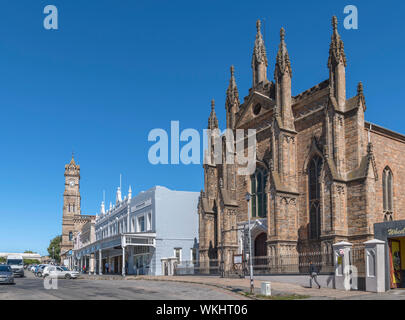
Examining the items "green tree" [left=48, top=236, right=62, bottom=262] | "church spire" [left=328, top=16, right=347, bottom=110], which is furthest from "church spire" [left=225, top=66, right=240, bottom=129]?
"green tree" [left=48, top=236, right=62, bottom=262]

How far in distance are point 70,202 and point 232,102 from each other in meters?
90.3

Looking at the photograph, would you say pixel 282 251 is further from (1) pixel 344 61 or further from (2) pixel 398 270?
(1) pixel 344 61

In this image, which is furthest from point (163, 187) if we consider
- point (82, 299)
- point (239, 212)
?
point (82, 299)

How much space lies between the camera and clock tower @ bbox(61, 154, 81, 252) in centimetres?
11612

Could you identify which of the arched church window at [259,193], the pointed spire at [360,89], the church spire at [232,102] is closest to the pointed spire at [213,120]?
the church spire at [232,102]

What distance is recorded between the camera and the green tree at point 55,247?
428 feet

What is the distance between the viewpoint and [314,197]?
2997 centimetres

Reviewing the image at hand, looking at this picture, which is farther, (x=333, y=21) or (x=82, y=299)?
(x=333, y=21)

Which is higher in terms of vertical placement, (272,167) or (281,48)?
(281,48)

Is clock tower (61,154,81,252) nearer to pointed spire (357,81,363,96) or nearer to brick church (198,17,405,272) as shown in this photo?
brick church (198,17,405,272)

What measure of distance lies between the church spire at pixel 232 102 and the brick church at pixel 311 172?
4.85ft

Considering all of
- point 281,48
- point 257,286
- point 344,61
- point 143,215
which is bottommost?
point 257,286

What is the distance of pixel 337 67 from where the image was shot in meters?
28.6
